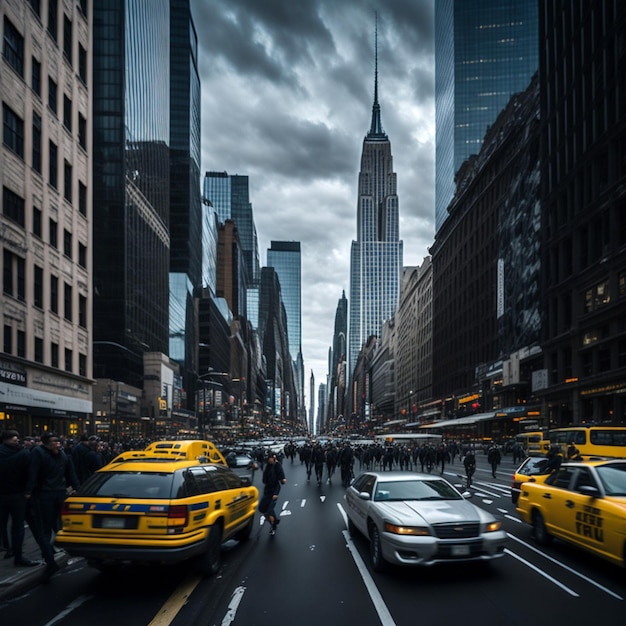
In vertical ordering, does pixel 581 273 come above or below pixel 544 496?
above

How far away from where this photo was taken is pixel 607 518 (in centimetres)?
870

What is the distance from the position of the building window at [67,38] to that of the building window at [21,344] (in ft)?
56.9

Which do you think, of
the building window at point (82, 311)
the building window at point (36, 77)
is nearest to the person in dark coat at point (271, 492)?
the building window at point (36, 77)

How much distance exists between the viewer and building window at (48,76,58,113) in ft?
113

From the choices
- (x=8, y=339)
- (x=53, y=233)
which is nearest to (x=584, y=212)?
(x=53, y=233)

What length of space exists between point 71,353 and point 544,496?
32.7 m

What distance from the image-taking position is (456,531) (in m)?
8.75

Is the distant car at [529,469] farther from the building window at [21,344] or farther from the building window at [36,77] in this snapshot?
the building window at [36,77]

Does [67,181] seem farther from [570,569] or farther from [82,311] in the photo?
[570,569]

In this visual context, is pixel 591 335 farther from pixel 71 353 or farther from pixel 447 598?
pixel 447 598

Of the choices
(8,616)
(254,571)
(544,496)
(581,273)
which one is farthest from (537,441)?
(8,616)

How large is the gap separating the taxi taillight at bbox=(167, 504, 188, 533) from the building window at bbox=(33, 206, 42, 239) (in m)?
28.0

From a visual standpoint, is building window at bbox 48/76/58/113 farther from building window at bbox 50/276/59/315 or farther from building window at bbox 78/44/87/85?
building window at bbox 50/276/59/315

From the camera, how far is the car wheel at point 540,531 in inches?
439
